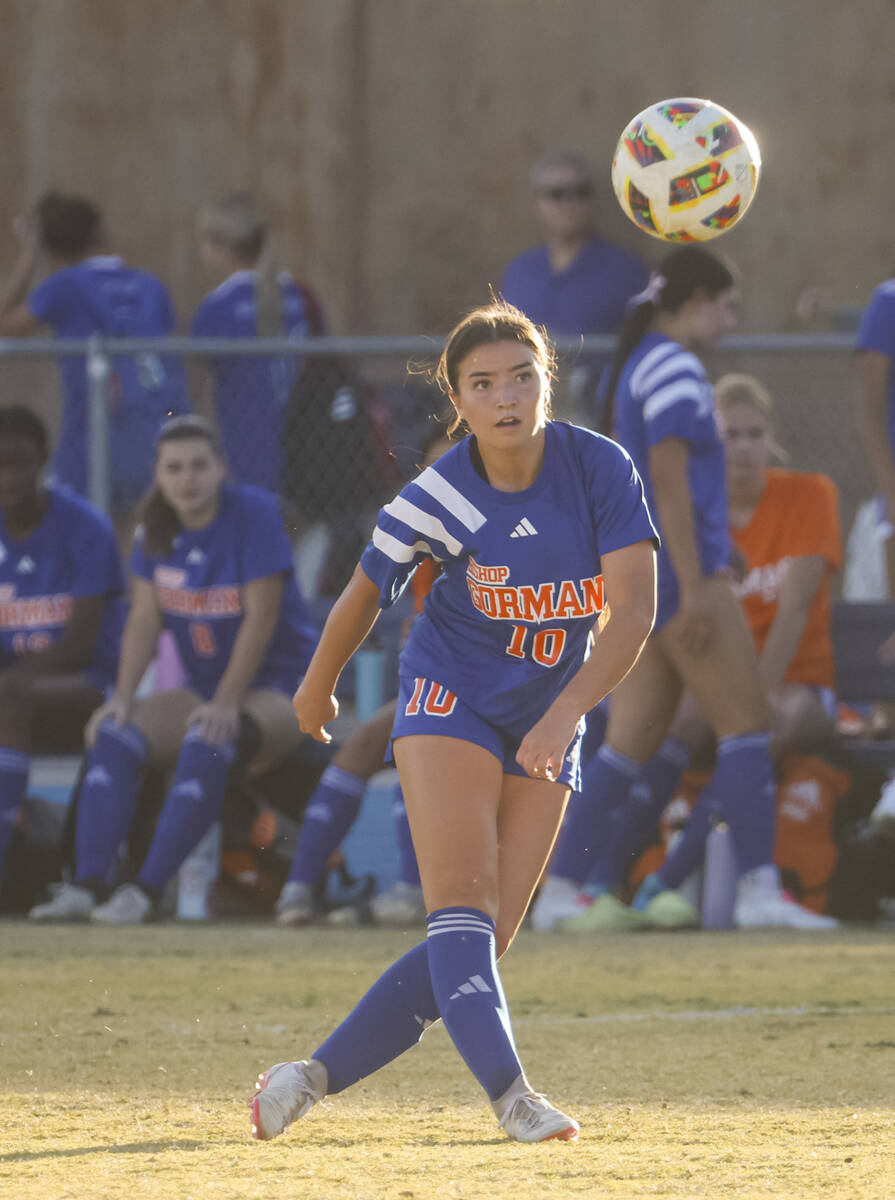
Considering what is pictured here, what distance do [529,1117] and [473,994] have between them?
26cm

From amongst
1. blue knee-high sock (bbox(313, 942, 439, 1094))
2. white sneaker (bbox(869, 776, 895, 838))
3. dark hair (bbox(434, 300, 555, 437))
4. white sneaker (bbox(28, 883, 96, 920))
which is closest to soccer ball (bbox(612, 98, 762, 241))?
dark hair (bbox(434, 300, 555, 437))

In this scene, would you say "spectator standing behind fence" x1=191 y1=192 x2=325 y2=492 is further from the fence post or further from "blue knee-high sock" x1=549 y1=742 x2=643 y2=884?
"blue knee-high sock" x1=549 y1=742 x2=643 y2=884

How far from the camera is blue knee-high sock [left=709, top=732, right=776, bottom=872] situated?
23.9 feet

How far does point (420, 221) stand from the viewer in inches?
470

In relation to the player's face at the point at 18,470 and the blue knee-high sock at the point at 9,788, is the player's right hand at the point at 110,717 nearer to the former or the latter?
the blue knee-high sock at the point at 9,788

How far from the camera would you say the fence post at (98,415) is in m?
9.07

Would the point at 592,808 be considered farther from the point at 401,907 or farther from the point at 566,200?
the point at 566,200

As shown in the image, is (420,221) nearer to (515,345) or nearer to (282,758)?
(282,758)

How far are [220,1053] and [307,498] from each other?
170 inches

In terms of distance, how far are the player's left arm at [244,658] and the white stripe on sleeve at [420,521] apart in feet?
12.2

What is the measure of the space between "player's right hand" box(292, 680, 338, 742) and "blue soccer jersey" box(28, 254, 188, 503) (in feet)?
16.0

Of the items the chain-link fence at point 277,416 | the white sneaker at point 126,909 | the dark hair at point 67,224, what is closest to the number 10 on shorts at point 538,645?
the white sneaker at point 126,909

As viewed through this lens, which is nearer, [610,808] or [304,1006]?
[304,1006]

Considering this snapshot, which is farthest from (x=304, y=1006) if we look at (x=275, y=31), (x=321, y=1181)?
(x=275, y=31)
